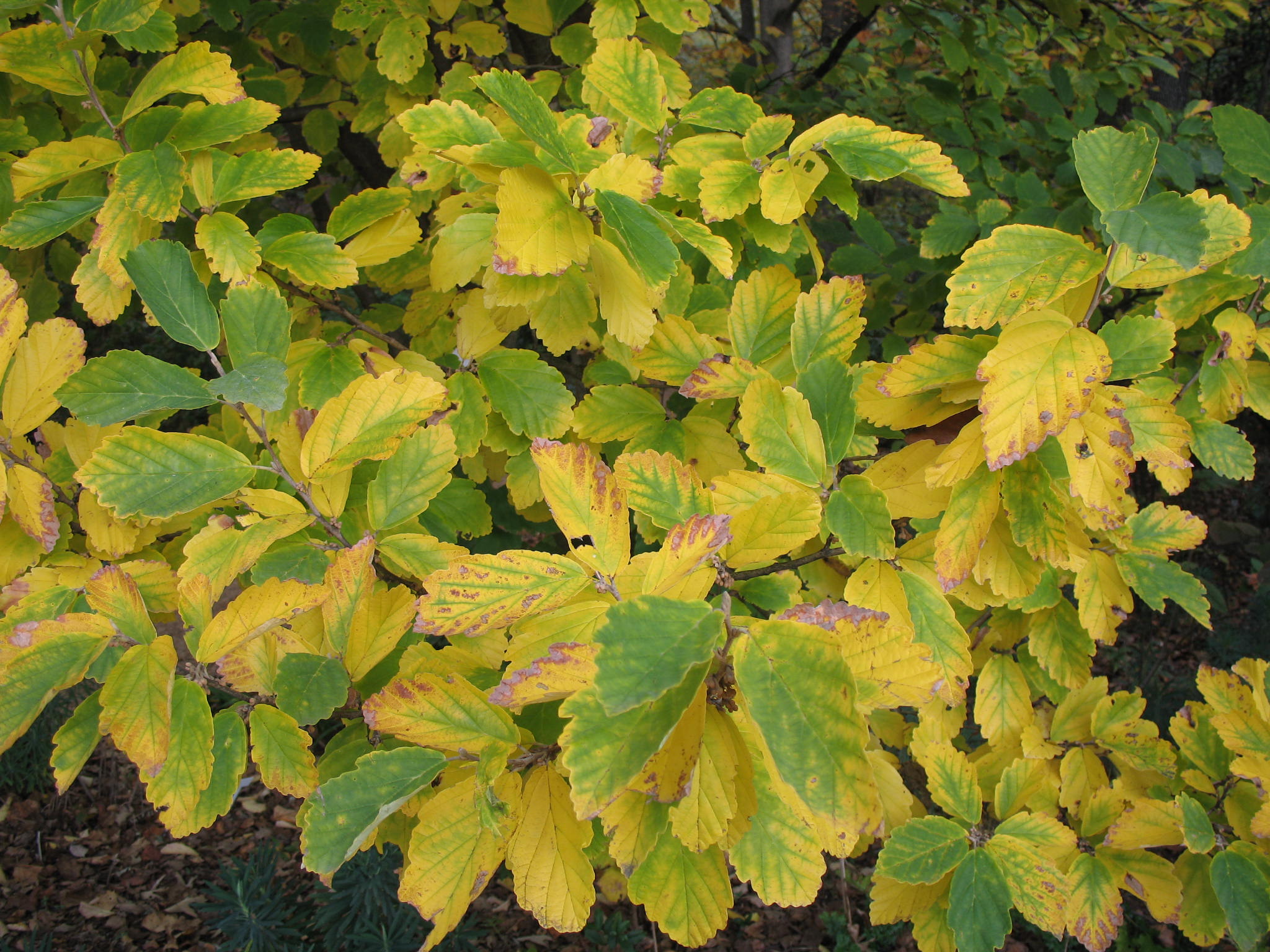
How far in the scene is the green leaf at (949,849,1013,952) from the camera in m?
1.10

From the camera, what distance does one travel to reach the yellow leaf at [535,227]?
96 centimetres

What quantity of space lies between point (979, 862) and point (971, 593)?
1.33ft

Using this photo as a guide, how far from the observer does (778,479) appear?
97cm

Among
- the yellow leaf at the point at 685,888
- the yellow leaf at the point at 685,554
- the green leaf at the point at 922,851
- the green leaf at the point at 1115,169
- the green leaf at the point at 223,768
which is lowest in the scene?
the green leaf at the point at 922,851

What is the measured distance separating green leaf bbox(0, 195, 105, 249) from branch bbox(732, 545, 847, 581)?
1.02m

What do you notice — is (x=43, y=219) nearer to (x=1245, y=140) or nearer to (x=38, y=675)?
(x=38, y=675)

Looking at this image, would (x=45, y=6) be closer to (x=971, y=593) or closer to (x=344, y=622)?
(x=344, y=622)

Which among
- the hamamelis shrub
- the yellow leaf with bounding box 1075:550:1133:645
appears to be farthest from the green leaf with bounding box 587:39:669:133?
the yellow leaf with bounding box 1075:550:1133:645

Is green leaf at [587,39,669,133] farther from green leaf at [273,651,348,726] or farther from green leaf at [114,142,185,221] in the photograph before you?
green leaf at [273,651,348,726]

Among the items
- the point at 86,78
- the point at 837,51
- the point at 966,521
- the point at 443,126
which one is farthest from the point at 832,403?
the point at 837,51

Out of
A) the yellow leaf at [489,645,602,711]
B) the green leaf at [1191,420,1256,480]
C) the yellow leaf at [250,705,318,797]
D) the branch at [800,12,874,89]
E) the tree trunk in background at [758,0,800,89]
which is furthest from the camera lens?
the tree trunk in background at [758,0,800,89]

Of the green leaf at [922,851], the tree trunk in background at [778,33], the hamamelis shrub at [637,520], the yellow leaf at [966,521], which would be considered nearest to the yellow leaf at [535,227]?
the hamamelis shrub at [637,520]

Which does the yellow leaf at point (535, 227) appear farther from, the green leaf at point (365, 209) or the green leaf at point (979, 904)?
the green leaf at point (979, 904)

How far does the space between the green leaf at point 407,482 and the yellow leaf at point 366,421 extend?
4 centimetres
